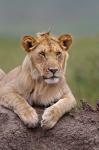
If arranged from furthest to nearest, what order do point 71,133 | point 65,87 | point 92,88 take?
point 92,88, point 65,87, point 71,133

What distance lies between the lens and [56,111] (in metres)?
8.65

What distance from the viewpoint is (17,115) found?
8.66 metres

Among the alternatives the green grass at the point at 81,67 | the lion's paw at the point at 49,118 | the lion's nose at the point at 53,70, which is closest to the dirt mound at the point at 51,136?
the lion's paw at the point at 49,118

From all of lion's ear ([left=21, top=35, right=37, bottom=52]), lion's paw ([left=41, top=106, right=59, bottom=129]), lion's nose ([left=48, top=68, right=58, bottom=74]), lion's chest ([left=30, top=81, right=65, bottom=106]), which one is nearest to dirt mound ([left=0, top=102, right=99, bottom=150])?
lion's paw ([left=41, top=106, right=59, bottom=129])

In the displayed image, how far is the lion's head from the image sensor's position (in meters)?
8.55

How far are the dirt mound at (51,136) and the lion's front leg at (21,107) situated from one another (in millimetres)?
62

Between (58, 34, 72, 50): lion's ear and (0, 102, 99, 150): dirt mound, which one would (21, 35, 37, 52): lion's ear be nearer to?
(58, 34, 72, 50): lion's ear

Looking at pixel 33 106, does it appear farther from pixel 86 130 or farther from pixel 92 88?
pixel 92 88

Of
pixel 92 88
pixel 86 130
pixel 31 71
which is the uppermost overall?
pixel 31 71

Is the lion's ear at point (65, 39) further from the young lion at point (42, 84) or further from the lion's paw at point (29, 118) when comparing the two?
the lion's paw at point (29, 118)

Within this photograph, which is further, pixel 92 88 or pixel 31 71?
pixel 92 88

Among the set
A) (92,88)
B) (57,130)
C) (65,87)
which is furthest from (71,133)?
(92,88)

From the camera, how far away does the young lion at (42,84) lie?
28.0 feet

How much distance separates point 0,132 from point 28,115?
0.30 meters
